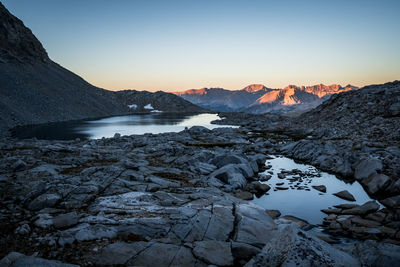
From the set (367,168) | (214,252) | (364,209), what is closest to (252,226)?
(214,252)

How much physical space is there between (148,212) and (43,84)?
469ft

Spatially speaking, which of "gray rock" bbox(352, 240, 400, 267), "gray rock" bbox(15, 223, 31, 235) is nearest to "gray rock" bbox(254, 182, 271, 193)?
"gray rock" bbox(352, 240, 400, 267)

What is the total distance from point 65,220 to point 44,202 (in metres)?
2.67

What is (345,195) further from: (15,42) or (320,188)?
(15,42)

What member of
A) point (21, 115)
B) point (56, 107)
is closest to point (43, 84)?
point (56, 107)

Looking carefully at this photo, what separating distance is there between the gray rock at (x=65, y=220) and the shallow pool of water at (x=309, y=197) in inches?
520

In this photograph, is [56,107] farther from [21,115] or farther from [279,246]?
[279,246]

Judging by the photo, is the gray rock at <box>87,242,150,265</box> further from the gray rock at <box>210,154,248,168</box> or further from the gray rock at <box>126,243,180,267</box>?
the gray rock at <box>210,154,248,168</box>

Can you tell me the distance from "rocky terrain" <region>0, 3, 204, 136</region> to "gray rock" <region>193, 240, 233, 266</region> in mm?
85338

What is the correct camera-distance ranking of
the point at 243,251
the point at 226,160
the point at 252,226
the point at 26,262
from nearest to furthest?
the point at 26,262
the point at 243,251
the point at 252,226
the point at 226,160

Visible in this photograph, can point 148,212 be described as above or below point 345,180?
above

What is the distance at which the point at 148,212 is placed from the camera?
11367 mm

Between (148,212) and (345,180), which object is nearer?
(148,212)

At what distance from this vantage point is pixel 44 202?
457 inches
